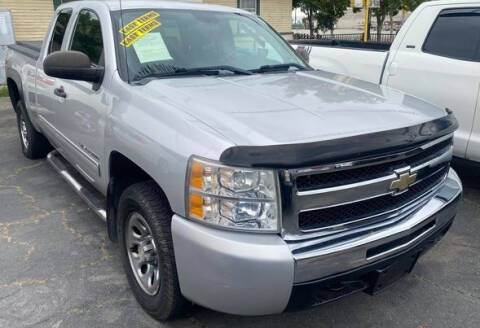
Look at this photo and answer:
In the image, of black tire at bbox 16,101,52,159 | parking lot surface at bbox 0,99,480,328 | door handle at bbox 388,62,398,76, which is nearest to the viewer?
parking lot surface at bbox 0,99,480,328

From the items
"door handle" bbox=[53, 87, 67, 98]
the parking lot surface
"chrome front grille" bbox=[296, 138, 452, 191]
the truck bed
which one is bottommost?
the parking lot surface

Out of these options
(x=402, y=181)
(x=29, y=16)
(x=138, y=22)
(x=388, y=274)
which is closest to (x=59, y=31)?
(x=138, y=22)

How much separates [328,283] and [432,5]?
12.7ft

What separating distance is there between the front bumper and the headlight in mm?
54

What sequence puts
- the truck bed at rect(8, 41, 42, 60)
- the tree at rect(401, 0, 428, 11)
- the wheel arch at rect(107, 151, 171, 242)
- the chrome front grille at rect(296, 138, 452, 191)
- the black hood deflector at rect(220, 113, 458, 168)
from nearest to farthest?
the black hood deflector at rect(220, 113, 458, 168), the chrome front grille at rect(296, 138, 452, 191), the wheel arch at rect(107, 151, 171, 242), the truck bed at rect(8, 41, 42, 60), the tree at rect(401, 0, 428, 11)

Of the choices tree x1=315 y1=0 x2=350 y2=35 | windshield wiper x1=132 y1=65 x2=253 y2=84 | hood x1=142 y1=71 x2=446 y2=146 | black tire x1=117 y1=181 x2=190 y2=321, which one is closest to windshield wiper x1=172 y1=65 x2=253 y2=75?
windshield wiper x1=132 y1=65 x2=253 y2=84

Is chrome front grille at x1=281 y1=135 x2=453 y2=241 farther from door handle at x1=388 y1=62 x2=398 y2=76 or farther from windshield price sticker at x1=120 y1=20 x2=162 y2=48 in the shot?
door handle at x1=388 y1=62 x2=398 y2=76

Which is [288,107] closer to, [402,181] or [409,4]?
[402,181]

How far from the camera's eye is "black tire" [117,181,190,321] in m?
2.32

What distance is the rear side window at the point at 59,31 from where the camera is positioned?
421 centimetres

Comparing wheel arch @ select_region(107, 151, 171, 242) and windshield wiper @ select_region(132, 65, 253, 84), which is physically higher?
windshield wiper @ select_region(132, 65, 253, 84)

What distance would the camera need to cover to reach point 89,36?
3.61 metres

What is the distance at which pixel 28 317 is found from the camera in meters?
2.78

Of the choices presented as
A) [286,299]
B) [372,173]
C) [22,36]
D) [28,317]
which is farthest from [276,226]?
[22,36]
